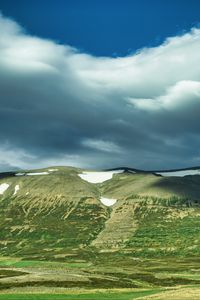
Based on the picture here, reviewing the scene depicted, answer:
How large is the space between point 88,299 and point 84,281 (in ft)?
90.9

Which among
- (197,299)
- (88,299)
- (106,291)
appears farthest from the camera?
(106,291)

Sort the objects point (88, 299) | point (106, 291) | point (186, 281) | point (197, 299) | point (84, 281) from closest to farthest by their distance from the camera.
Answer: point (197, 299) → point (88, 299) → point (106, 291) → point (84, 281) → point (186, 281)

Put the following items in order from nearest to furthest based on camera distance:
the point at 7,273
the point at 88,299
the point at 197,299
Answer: the point at 197,299 < the point at 88,299 < the point at 7,273

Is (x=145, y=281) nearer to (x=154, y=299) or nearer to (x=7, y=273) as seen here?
(x=7, y=273)

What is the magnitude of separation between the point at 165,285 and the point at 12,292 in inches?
1382

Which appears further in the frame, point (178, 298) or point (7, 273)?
point (7, 273)

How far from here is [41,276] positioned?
324ft

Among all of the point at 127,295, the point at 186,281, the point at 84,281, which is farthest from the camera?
the point at 186,281

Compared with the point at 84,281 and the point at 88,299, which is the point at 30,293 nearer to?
the point at 88,299

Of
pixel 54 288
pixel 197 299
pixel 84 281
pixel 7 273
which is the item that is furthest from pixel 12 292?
pixel 7 273

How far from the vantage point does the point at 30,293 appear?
74.5 meters

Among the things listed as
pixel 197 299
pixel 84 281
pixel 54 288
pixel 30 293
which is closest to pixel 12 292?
pixel 30 293

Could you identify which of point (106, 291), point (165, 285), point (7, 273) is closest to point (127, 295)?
point (106, 291)

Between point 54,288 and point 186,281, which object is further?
point 186,281
